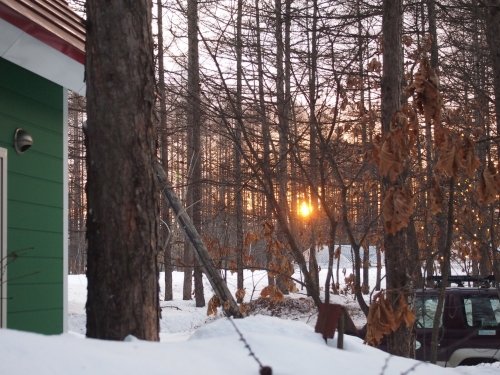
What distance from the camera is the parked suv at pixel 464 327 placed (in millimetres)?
7777

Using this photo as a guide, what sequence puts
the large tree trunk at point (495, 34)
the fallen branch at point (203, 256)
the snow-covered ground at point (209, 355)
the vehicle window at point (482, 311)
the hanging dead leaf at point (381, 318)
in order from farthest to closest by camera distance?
1. the vehicle window at point (482, 311)
2. the large tree trunk at point (495, 34)
3. the fallen branch at point (203, 256)
4. the hanging dead leaf at point (381, 318)
5. the snow-covered ground at point (209, 355)

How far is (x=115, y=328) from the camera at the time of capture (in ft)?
9.30

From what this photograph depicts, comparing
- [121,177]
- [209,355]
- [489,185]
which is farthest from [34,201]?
[209,355]

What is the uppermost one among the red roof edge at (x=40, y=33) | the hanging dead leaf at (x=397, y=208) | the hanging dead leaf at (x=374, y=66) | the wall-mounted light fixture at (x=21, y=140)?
the hanging dead leaf at (x=374, y=66)

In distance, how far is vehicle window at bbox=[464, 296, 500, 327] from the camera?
8070 mm

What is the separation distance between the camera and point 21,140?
17.5 ft

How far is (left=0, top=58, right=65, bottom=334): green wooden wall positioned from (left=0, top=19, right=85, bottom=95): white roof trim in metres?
0.25

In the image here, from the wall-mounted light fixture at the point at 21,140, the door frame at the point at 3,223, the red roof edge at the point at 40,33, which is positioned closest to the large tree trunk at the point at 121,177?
the red roof edge at the point at 40,33

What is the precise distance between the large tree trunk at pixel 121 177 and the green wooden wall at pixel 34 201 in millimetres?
2418

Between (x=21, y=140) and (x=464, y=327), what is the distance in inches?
231

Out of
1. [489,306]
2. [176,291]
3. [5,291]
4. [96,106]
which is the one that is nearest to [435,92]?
[96,106]

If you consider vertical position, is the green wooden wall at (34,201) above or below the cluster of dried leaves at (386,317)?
above

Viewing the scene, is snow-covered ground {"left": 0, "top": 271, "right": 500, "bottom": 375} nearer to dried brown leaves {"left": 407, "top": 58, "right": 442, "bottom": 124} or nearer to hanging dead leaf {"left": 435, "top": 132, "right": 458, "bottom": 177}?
hanging dead leaf {"left": 435, "top": 132, "right": 458, "bottom": 177}

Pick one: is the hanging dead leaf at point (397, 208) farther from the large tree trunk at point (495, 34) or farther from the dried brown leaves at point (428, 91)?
the large tree trunk at point (495, 34)
